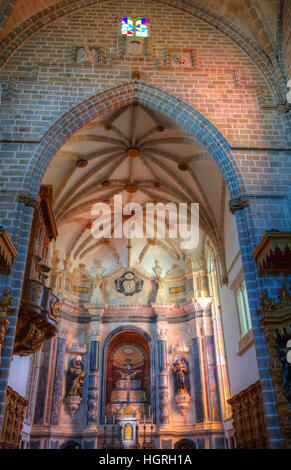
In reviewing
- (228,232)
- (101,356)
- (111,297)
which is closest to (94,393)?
(101,356)

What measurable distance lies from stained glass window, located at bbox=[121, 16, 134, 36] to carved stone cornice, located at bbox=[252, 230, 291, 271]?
310 inches

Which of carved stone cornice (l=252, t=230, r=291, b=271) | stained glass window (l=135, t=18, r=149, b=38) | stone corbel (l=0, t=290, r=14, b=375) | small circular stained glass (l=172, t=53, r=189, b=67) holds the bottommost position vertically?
stone corbel (l=0, t=290, r=14, b=375)

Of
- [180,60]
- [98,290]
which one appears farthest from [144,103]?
[98,290]

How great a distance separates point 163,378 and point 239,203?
31.5 ft

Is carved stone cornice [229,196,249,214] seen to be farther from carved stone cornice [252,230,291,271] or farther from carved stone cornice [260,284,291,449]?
carved stone cornice [260,284,291,449]

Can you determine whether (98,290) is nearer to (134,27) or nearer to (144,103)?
(144,103)

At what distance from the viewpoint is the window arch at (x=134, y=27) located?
38.9ft

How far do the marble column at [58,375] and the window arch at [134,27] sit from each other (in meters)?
11.4

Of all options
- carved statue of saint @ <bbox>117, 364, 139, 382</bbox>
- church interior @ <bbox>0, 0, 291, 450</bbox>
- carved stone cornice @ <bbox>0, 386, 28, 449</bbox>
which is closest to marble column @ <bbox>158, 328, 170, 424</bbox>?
church interior @ <bbox>0, 0, 291, 450</bbox>

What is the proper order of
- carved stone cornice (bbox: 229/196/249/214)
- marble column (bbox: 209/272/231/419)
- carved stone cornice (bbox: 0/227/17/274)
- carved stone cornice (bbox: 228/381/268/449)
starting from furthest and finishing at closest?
marble column (bbox: 209/272/231/419)
carved stone cornice (bbox: 228/381/268/449)
carved stone cornice (bbox: 229/196/249/214)
carved stone cornice (bbox: 0/227/17/274)

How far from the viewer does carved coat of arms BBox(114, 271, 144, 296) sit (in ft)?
60.0

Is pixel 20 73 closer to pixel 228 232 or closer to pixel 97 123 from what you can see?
pixel 97 123

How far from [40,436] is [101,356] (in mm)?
3798

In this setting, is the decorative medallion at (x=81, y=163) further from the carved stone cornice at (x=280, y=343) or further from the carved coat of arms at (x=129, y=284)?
the carved stone cornice at (x=280, y=343)
